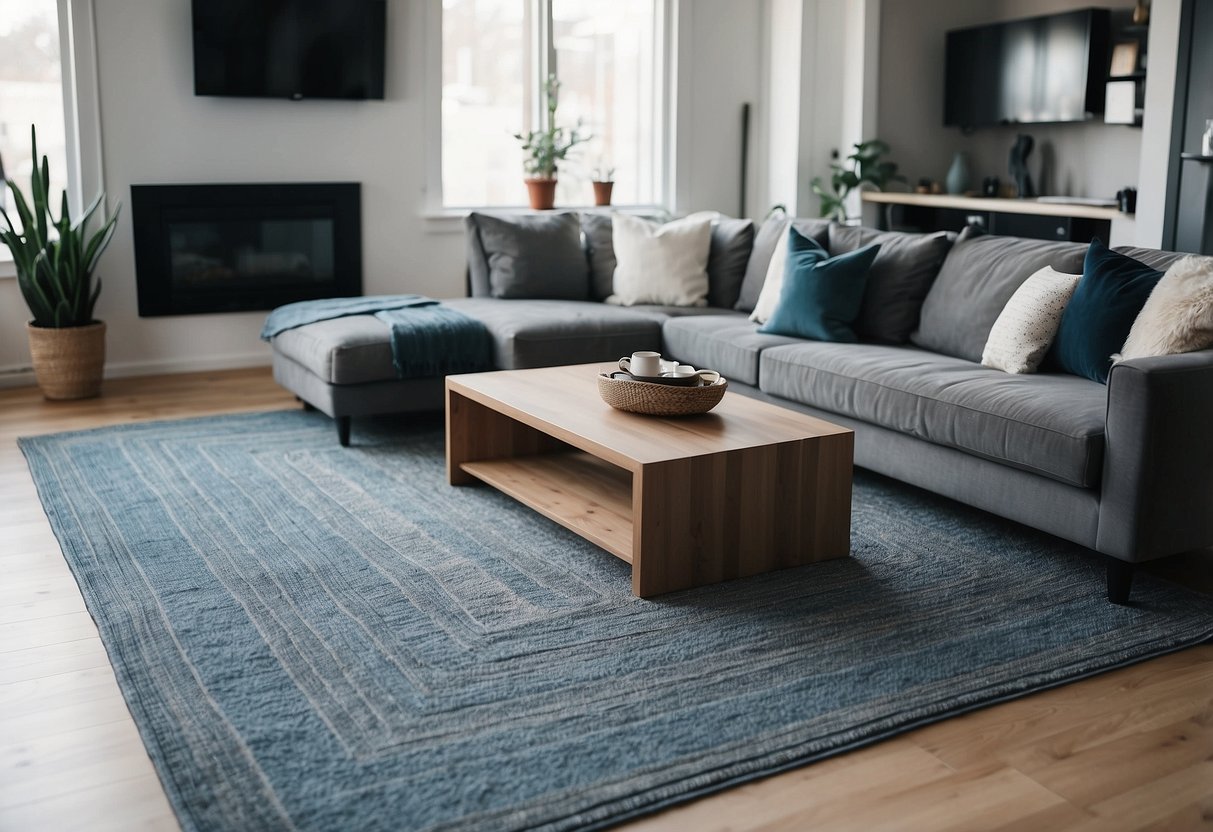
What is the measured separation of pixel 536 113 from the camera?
6457 millimetres

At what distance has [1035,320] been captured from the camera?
357 cm

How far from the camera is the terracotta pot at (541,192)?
630 centimetres

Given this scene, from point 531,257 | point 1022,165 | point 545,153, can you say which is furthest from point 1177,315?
point 545,153

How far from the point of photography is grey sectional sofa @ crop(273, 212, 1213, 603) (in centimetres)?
278

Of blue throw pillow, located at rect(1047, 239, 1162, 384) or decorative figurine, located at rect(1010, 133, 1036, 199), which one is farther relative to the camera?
decorative figurine, located at rect(1010, 133, 1036, 199)

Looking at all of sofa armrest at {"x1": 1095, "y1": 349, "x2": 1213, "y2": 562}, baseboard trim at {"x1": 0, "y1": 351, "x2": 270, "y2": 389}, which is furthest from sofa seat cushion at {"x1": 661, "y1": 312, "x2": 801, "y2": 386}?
baseboard trim at {"x1": 0, "y1": 351, "x2": 270, "y2": 389}

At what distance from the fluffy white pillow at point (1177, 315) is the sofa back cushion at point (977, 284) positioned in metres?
0.52

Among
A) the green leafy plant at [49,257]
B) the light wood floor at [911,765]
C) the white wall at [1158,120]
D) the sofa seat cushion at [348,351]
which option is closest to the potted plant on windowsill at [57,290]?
the green leafy plant at [49,257]

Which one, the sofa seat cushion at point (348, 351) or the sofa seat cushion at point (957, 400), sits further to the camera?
the sofa seat cushion at point (348, 351)

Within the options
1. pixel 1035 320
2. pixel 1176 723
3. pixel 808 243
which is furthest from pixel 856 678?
pixel 808 243

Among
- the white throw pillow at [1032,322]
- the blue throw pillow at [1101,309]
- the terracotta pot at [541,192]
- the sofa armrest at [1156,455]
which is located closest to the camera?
the sofa armrest at [1156,455]

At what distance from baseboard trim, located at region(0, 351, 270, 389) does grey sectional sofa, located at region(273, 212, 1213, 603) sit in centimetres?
96

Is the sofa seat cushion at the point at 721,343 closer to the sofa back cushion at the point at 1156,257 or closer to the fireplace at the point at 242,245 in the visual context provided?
the sofa back cushion at the point at 1156,257

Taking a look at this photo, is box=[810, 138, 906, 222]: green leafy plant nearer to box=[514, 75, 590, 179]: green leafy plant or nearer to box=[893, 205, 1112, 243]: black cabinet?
box=[893, 205, 1112, 243]: black cabinet
